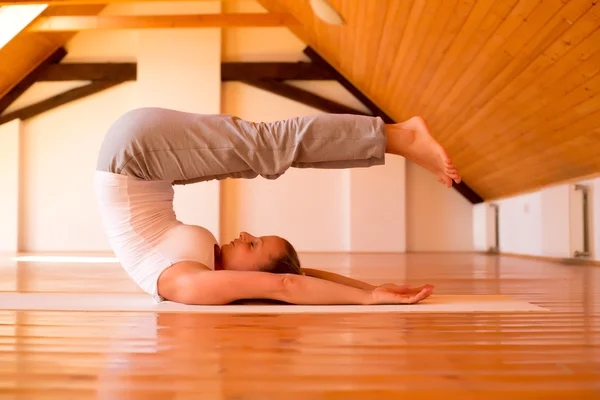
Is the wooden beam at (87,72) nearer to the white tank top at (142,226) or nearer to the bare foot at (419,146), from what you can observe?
the white tank top at (142,226)

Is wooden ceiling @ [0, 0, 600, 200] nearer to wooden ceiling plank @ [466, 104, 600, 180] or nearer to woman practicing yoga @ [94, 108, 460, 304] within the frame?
wooden ceiling plank @ [466, 104, 600, 180]

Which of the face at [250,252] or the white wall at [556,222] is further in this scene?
the white wall at [556,222]

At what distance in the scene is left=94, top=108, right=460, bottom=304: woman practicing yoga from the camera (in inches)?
75.9

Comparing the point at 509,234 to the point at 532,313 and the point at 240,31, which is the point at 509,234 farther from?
the point at 532,313

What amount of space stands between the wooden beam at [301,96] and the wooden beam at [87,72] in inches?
61.2

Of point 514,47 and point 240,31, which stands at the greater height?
point 240,31

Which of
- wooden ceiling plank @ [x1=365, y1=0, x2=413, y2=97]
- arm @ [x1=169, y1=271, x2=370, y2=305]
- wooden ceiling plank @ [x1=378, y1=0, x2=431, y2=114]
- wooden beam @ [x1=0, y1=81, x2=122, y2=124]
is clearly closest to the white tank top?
arm @ [x1=169, y1=271, x2=370, y2=305]

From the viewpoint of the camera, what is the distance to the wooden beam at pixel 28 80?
846cm

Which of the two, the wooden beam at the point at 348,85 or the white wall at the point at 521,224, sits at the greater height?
the wooden beam at the point at 348,85

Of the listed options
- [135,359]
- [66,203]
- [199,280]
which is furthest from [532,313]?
[66,203]

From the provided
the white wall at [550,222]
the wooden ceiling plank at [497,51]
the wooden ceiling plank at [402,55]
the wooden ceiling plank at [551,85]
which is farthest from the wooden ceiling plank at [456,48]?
the white wall at [550,222]

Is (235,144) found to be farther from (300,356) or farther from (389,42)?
(389,42)

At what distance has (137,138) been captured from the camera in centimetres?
202

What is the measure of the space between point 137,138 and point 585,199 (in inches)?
171
